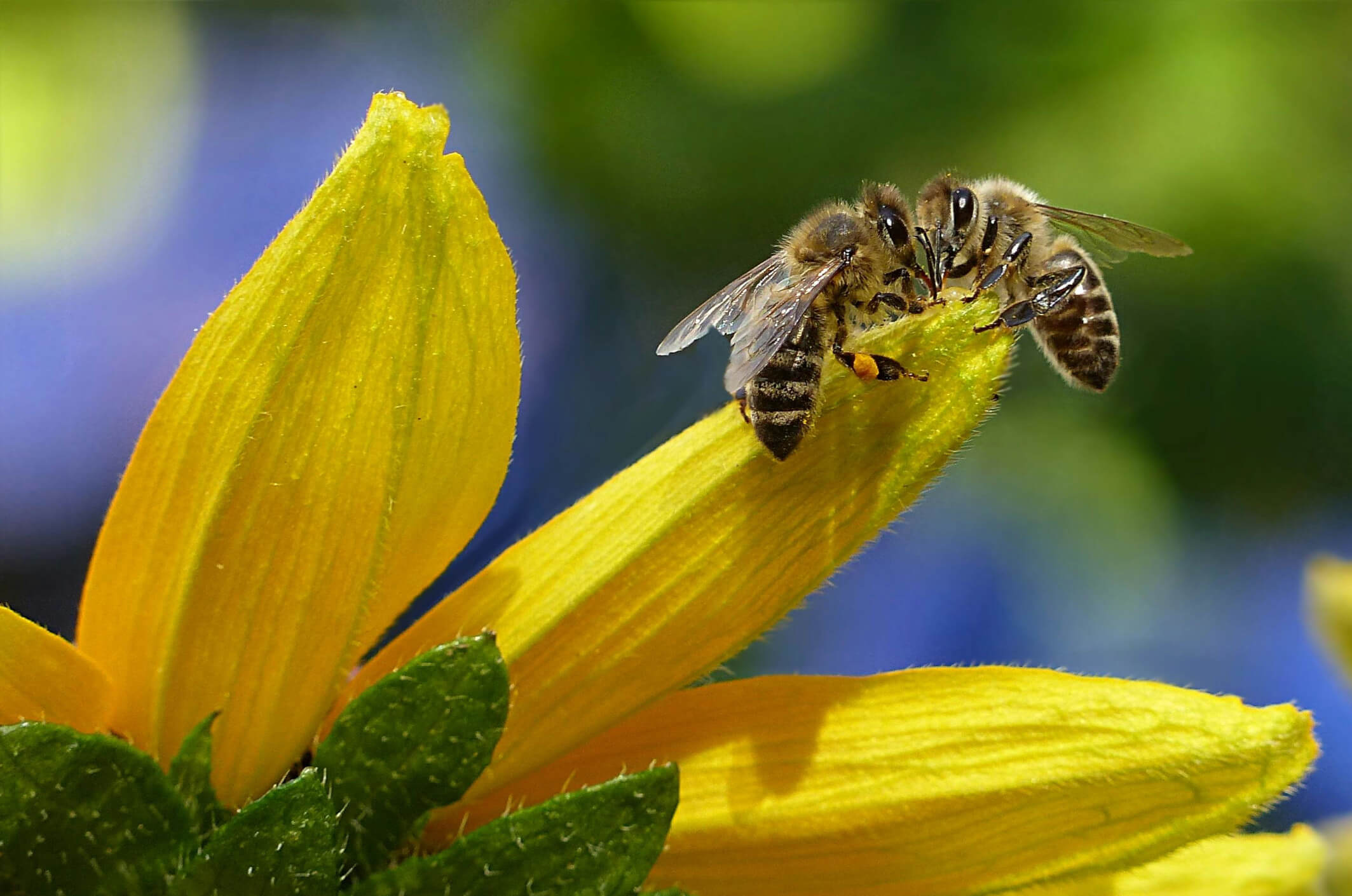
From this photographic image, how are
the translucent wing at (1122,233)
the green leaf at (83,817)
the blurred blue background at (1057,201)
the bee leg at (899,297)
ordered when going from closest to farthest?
the green leaf at (83,817), the bee leg at (899,297), the translucent wing at (1122,233), the blurred blue background at (1057,201)

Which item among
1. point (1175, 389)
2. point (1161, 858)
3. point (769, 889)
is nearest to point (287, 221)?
point (769, 889)

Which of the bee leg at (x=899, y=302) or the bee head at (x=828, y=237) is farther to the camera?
the bee head at (x=828, y=237)

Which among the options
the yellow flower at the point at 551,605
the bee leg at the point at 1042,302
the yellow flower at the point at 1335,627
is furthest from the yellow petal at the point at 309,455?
the yellow flower at the point at 1335,627

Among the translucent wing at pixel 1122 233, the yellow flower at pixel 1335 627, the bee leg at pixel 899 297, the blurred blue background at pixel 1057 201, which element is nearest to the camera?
the yellow flower at pixel 1335 627

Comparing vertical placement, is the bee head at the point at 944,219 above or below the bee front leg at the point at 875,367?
above

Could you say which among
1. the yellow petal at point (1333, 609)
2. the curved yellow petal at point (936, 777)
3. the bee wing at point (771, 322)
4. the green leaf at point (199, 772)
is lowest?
the curved yellow petal at point (936, 777)

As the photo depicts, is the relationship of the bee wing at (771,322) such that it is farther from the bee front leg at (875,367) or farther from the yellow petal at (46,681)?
the yellow petal at (46,681)

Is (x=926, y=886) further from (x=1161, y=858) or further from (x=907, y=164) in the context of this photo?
(x=907, y=164)

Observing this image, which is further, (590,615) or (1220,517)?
(1220,517)
